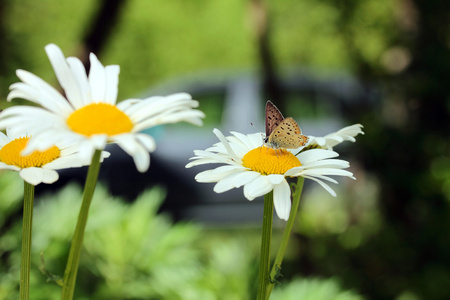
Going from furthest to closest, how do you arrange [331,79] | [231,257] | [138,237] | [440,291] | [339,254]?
[331,79]
[339,254]
[440,291]
[138,237]
[231,257]

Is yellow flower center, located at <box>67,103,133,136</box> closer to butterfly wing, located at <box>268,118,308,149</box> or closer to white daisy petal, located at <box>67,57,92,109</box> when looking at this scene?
white daisy petal, located at <box>67,57,92,109</box>

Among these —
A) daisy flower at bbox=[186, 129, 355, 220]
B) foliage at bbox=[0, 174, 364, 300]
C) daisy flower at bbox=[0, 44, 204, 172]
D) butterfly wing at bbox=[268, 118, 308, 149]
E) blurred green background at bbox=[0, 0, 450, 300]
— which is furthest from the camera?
blurred green background at bbox=[0, 0, 450, 300]

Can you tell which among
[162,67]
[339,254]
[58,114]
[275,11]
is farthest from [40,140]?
[162,67]

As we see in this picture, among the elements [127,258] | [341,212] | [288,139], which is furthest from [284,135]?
[341,212]

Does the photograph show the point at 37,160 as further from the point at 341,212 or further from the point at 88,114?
the point at 341,212

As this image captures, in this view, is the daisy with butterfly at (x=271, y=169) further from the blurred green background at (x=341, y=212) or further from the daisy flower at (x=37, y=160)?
the blurred green background at (x=341, y=212)

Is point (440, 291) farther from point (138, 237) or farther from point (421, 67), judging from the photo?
point (138, 237)

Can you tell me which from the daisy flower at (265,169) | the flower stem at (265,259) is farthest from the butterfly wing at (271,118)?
the flower stem at (265,259)

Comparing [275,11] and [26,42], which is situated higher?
[275,11]

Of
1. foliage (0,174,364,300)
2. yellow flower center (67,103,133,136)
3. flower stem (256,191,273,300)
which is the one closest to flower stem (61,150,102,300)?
yellow flower center (67,103,133,136)
